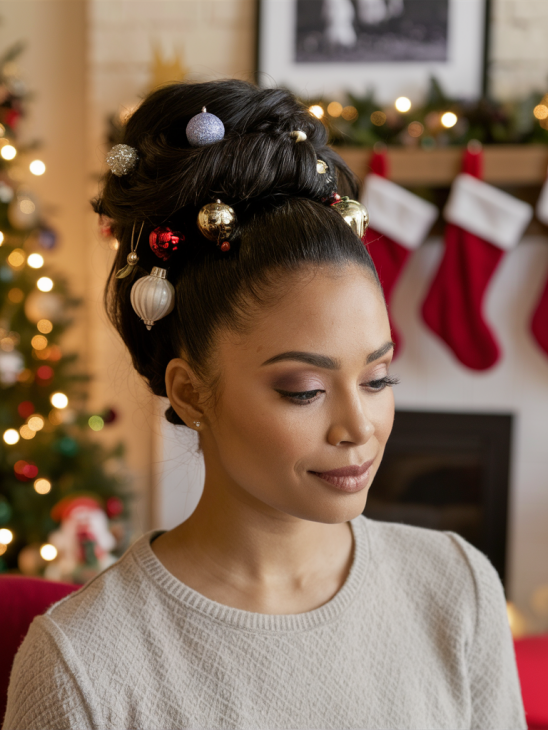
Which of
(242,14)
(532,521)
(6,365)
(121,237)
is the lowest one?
(532,521)

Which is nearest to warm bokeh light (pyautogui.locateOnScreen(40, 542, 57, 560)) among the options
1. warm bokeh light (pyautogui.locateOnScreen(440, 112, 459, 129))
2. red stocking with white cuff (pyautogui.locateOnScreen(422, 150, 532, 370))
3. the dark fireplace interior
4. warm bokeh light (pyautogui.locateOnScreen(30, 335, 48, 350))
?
warm bokeh light (pyautogui.locateOnScreen(30, 335, 48, 350))

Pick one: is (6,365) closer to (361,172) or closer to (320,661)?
(361,172)

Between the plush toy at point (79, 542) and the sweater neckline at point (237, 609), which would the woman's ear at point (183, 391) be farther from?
the plush toy at point (79, 542)

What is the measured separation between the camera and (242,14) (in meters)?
2.61

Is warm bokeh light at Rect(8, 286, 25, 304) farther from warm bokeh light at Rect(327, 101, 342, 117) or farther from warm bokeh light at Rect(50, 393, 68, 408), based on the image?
warm bokeh light at Rect(327, 101, 342, 117)

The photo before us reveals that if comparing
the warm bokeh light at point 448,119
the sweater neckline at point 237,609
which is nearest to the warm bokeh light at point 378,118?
the warm bokeh light at point 448,119

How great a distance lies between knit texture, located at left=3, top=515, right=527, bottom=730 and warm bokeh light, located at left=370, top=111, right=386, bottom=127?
6.17ft

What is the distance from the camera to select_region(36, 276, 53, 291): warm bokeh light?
94.5 inches

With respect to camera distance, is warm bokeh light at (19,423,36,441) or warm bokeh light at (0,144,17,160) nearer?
warm bokeh light at (0,144,17,160)

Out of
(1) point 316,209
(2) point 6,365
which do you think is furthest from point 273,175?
(2) point 6,365

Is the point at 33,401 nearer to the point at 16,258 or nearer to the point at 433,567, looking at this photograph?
the point at 16,258

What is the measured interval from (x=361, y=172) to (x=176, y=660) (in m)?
2.04

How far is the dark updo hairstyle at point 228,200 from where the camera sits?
0.78m

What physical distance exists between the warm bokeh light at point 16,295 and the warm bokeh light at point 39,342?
5.5 inches
